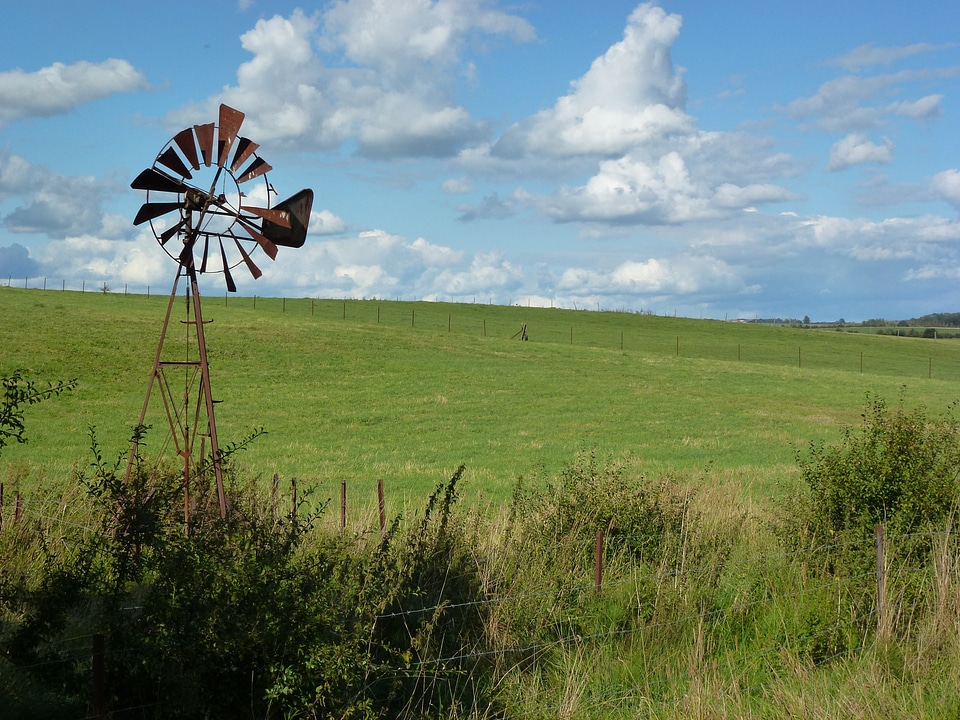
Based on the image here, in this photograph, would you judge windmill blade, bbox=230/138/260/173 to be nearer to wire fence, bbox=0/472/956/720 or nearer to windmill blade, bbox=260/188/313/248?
windmill blade, bbox=260/188/313/248

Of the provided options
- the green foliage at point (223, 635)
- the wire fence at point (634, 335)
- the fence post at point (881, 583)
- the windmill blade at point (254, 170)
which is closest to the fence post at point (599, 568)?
the green foliage at point (223, 635)

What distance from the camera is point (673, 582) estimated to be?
30.0ft

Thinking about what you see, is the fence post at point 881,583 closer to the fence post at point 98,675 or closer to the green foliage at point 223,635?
the green foliage at point 223,635

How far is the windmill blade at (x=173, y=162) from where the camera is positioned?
432 inches

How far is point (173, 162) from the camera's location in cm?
1102

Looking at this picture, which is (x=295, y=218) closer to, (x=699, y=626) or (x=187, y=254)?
(x=187, y=254)

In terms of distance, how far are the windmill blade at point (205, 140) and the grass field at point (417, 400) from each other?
4.29 metres

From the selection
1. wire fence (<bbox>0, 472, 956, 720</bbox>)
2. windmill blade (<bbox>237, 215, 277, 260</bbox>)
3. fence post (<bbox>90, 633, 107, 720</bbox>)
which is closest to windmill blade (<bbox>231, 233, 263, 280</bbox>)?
windmill blade (<bbox>237, 215, 277, 260</bbox>)

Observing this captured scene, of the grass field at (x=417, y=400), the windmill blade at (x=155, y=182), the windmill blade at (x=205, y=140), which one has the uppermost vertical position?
the windmill blade at (x=205, y=140)

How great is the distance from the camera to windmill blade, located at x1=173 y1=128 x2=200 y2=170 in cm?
1094

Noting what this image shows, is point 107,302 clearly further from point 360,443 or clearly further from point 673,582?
point 673,582

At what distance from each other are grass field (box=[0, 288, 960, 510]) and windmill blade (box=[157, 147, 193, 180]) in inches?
163

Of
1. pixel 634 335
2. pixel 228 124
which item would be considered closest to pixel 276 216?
pixel 228 124

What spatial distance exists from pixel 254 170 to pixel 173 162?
3.29ft
